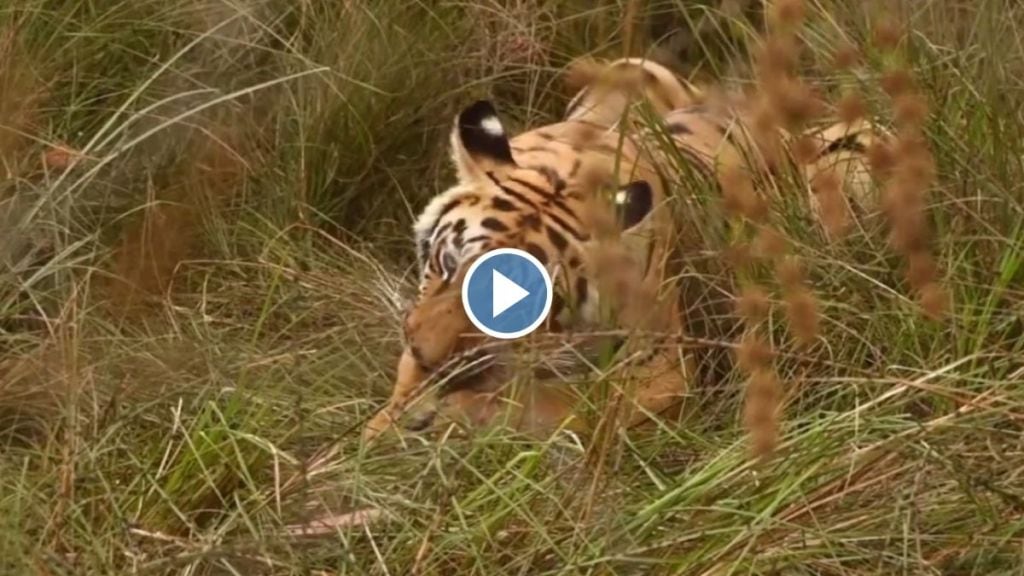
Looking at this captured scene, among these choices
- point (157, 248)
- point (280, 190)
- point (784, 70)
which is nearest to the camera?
point (784, 70)

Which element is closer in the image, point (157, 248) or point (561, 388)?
A: point (561, 388)

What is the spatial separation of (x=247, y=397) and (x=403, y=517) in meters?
0.32

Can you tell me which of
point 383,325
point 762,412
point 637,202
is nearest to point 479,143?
point 383,325

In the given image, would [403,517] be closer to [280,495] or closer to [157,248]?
[280,495]

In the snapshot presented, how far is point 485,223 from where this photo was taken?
2350 mm

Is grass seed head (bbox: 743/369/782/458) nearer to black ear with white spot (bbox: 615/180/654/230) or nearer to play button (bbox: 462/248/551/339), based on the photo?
play button (bbox: 462/248/551/339)

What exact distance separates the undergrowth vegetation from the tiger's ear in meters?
0.21

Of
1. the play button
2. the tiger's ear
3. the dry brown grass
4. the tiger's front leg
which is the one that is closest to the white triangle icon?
the play button

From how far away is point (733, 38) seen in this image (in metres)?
2.78

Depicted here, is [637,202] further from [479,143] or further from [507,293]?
[479,143]

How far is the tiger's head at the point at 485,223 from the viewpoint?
2.11 meters

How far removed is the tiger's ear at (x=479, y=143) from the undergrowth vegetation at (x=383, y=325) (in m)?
0.21

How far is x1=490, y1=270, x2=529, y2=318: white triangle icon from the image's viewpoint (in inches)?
75.8

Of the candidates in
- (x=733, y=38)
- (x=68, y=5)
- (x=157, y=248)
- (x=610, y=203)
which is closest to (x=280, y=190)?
(x=157, y=248)
